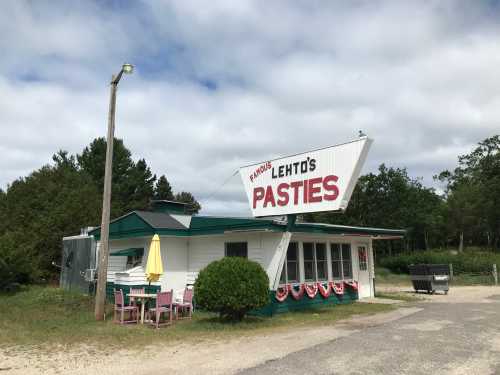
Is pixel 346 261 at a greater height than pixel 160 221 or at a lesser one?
lesser

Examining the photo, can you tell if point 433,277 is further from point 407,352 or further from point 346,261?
point 407,352

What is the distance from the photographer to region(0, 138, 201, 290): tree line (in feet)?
68.9

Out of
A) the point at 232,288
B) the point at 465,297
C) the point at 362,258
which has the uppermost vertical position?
the point at 362,258

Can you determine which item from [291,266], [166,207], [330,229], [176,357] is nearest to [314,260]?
[291,266]

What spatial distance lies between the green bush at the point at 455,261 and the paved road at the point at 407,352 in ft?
69.4

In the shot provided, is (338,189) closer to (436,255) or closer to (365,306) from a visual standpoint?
(365,306)

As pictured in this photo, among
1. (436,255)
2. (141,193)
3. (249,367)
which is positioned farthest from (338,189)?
(141,193)

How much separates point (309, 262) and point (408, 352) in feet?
25.0

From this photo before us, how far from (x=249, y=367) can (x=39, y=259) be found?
21.1m

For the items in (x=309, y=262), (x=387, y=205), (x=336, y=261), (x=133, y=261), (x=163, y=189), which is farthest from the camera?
(x=163, y=189)

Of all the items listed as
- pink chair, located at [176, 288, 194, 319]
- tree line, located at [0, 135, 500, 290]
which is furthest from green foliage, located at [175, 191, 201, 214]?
pink chair, located at [176, 288, 194, 319]

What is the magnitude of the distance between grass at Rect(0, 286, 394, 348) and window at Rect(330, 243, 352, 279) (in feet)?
4.45

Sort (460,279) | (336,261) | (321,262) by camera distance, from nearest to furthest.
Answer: (321,262) < (336,261) < (460,279)

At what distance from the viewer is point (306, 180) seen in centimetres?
1218
